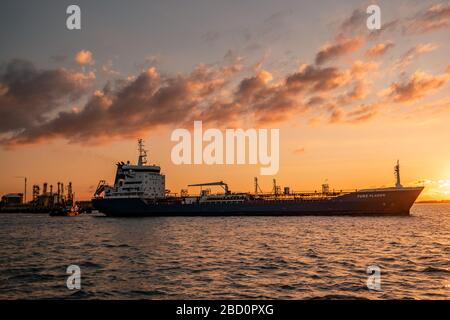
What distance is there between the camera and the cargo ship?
65.8 m

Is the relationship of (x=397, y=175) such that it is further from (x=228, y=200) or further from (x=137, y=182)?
(x=137, y=182)

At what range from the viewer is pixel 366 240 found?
98.9ft

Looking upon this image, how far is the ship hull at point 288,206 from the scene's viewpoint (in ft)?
215

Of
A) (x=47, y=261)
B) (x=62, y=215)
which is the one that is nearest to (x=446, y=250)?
(x=47, y=261)

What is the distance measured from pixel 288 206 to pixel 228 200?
542 inches

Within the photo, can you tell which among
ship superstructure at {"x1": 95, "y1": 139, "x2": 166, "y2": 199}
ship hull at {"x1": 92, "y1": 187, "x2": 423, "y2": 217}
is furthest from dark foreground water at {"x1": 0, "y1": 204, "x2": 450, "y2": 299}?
ship superstructure at {"x1": 95, "y1": 139, "x2": 166, "y2": 199}

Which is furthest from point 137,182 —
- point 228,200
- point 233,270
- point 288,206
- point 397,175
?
point 233,270

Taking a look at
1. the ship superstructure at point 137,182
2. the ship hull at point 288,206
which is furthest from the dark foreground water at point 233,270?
the ship superstructure at point 137,182

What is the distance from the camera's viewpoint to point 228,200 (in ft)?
254

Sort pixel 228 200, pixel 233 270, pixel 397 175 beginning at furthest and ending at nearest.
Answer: pixel 228 200
pixel 397 175
pixel 233 270

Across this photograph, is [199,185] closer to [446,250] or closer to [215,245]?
[215,245]

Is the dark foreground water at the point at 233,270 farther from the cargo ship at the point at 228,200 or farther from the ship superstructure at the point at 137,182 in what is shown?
the ship superstructure at the point at 137,182

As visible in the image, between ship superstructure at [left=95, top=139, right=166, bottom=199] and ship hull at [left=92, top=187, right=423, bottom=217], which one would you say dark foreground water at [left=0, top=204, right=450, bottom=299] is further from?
ship superstructure at [left=95, top=139, right=166, bottom=199]
